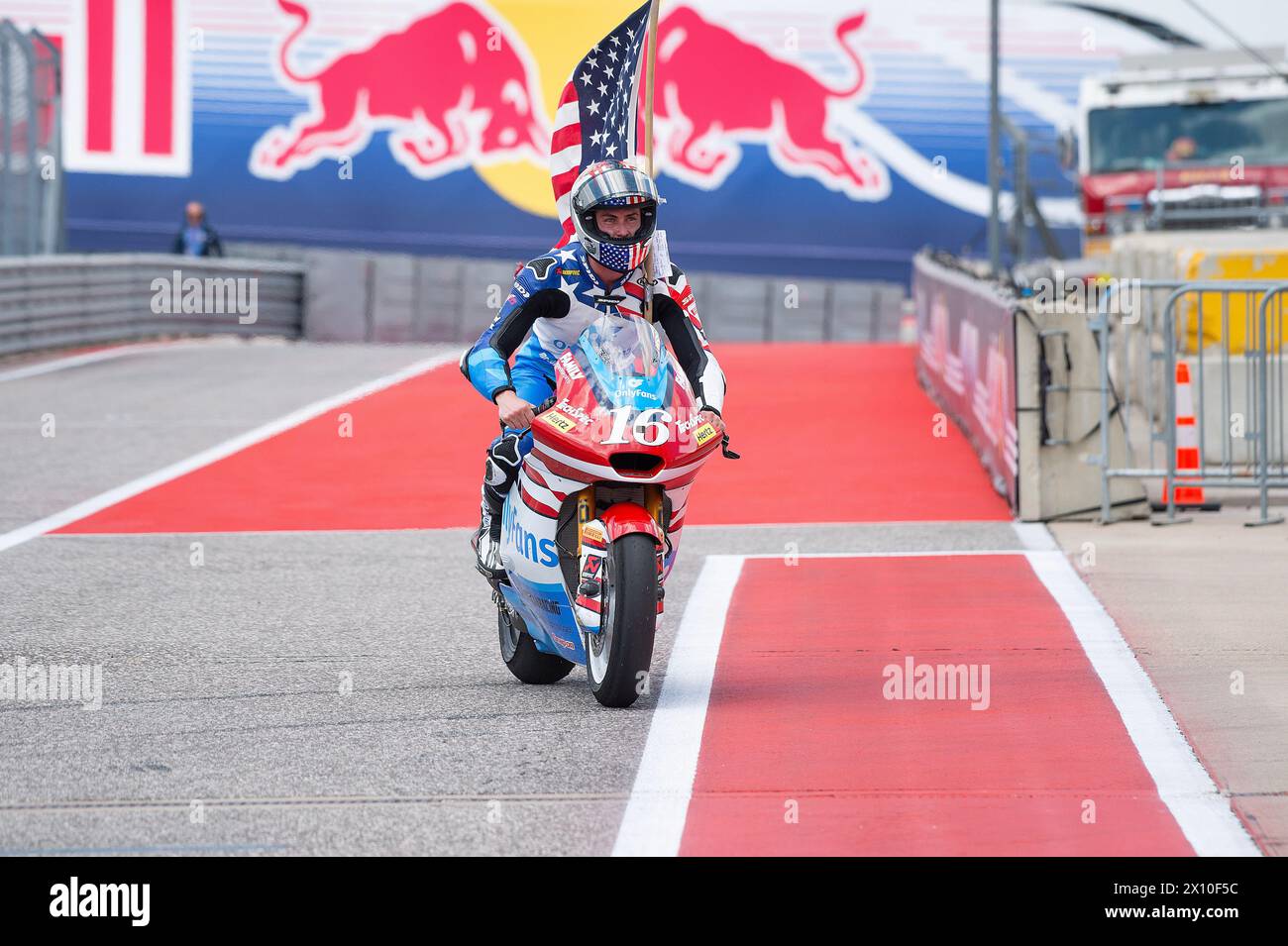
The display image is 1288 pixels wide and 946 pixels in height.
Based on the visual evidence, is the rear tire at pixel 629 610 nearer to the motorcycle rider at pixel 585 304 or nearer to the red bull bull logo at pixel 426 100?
the motorcycle rider at pixel 585 304

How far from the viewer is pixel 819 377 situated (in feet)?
76.7

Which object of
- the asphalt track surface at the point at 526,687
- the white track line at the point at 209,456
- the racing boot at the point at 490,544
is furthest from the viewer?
the white track line at the point at 209,456

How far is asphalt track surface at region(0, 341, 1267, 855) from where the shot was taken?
6215mm

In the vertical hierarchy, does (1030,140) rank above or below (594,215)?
above

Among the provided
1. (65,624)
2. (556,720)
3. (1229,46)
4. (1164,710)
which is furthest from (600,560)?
(1229,46)

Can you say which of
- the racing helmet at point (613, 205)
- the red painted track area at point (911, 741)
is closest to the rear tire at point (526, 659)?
the red painted track area at point (911, 741)

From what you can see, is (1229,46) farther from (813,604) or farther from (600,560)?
(600,560)

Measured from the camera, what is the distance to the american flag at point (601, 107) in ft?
27.4

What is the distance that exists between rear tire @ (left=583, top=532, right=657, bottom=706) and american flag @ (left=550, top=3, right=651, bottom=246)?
1.51 m

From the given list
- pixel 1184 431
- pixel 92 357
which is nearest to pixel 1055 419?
pixel 1184 431

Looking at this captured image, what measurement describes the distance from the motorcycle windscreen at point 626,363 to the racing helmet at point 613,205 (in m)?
Answer: 0.22

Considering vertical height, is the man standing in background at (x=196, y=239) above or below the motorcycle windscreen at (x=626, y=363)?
above

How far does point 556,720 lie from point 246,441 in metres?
11.0

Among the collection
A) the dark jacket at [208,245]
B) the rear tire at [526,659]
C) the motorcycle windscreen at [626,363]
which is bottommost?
the rear tire at [526,659]
